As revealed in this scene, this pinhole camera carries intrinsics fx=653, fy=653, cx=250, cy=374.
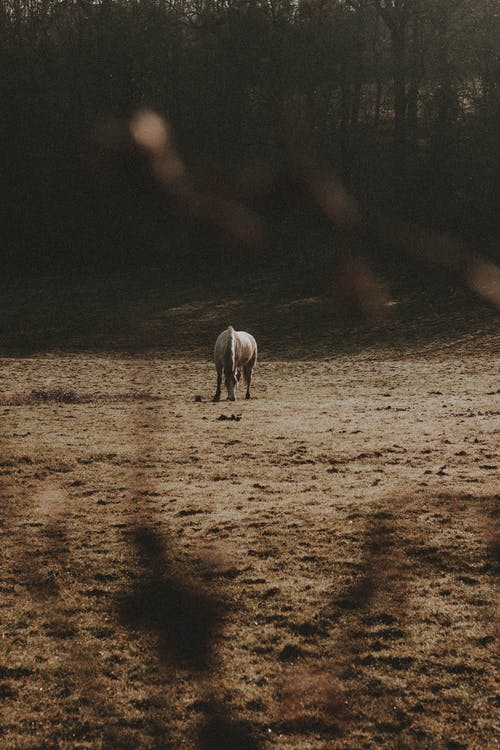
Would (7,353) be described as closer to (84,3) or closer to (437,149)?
(84,3)

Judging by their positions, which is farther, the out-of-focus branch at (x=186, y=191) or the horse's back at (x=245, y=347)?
the out-of-focus branch at (x=186, y=191)

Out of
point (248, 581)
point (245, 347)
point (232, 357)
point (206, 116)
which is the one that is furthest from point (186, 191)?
point (248, 581)

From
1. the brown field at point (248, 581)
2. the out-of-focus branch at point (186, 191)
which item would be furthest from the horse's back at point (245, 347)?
the out-of-focus branch at point (186, 191)

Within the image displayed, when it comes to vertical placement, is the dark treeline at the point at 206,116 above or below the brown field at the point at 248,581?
above

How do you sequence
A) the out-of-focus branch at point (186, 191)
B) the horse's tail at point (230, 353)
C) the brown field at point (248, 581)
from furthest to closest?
the out-of-focus branch at point (186, 191)
the horse's tail at point (230, 353)
the brown field at point (248, 581)

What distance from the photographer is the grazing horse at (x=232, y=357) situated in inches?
535

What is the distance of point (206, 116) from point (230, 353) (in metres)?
30.4

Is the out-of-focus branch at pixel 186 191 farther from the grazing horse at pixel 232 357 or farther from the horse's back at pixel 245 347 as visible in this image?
the grazing horse at pixel 232 357

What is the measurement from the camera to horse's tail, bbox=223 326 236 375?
1352 cm

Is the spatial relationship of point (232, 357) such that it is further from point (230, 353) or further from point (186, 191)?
point (186, 191)

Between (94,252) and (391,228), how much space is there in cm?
1750

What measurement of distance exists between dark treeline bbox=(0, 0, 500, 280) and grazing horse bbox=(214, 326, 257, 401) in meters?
24.1

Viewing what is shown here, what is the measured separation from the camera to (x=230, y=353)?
44.4ft

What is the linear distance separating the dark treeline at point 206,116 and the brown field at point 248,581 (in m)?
30.5
